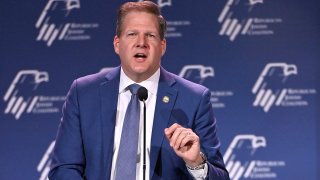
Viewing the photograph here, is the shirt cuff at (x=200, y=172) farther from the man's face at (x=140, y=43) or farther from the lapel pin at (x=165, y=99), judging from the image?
the man's face at (x=140, y=43)

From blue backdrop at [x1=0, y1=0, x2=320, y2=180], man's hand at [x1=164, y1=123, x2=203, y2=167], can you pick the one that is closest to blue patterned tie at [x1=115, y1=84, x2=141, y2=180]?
Result: man's hand at [x1=164, y1=123, x2=203, y2=167]

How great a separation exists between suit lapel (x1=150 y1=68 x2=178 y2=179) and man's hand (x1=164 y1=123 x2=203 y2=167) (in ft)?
0.68

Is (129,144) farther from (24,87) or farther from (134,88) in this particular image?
(24,87)

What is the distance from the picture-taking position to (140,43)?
8.66 ft

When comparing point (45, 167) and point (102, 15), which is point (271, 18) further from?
point (45, 167)

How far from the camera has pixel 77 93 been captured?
275 centimetres

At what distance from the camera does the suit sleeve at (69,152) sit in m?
2.57

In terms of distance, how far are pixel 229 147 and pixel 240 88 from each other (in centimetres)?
51

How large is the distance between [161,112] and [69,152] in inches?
17.6

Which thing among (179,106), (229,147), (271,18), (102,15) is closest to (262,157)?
(229,147)

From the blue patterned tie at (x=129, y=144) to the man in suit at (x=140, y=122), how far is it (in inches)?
0.7

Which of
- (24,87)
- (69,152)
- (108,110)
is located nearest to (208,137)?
(108,110)

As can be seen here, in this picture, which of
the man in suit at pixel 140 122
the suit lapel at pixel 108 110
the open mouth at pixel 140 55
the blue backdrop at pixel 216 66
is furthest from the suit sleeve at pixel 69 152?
the blue backdrop at pixel 216 66

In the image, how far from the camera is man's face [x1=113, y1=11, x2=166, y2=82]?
8.72 ft
